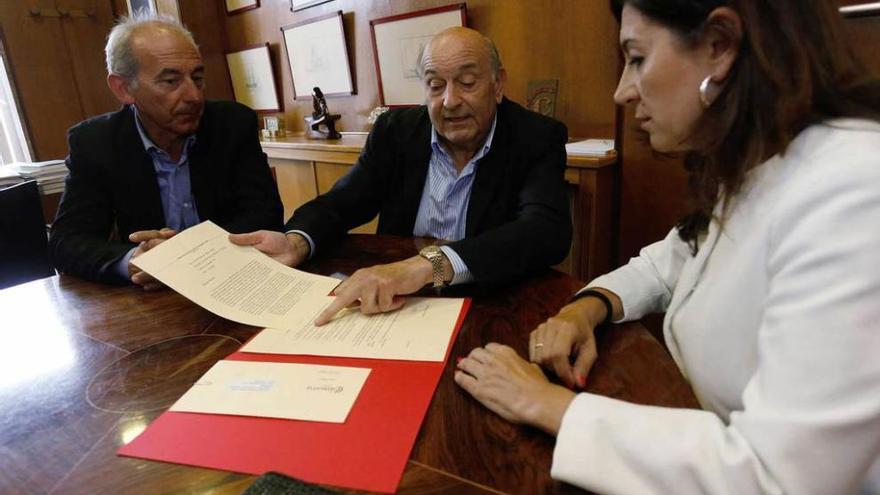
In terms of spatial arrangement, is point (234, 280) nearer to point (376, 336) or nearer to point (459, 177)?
point (376, 336)

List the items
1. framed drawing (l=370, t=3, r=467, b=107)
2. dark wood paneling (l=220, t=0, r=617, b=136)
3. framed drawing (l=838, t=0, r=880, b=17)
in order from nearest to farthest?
framed drawing (l=838, t=0, r=880, b=17), dark wood paneling (l=220, t=0, r=617, b=136), framed drawing (l=370, t=3, r=467, b=107)

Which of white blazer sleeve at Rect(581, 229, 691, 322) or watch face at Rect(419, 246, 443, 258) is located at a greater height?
watch face at Rect(419, 246, 443, 258)

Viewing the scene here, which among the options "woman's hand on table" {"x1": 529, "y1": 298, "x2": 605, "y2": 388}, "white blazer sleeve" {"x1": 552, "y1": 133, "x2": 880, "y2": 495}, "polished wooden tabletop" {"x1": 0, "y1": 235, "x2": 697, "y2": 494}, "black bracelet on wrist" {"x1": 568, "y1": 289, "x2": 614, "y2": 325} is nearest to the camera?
"white blazer sleeve" {"x1": 552, "y1": 133, "x2": 880, "y2": 495}

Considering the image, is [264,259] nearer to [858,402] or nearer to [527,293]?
[527,293]

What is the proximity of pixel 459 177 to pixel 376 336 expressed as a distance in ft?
2.91

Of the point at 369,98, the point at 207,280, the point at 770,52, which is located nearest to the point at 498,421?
the point at 770,52

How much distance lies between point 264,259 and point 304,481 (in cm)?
76

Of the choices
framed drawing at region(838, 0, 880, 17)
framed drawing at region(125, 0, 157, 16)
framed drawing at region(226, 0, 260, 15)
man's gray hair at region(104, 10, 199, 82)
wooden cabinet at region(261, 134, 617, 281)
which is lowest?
wooden cabinet at region(261, 134, 617, 281)

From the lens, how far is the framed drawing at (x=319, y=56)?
3.19m

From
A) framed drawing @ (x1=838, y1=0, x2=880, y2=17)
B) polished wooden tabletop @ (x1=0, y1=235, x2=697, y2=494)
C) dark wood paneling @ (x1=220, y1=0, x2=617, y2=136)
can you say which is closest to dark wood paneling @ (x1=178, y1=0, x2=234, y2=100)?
dark wood paneling @ (x1=220, y1=0, x2=617, y2=136)

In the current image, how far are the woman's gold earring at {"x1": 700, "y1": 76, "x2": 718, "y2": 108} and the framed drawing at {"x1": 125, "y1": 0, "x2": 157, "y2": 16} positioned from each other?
13.8ft

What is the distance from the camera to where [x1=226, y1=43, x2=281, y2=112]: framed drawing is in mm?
3732

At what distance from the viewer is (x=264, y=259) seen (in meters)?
1.22

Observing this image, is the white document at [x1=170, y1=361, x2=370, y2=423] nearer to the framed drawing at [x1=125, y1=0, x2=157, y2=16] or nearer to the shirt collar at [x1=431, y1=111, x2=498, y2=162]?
the shirt collar at [x1=431, y1=111, x2=498, y2=162]
